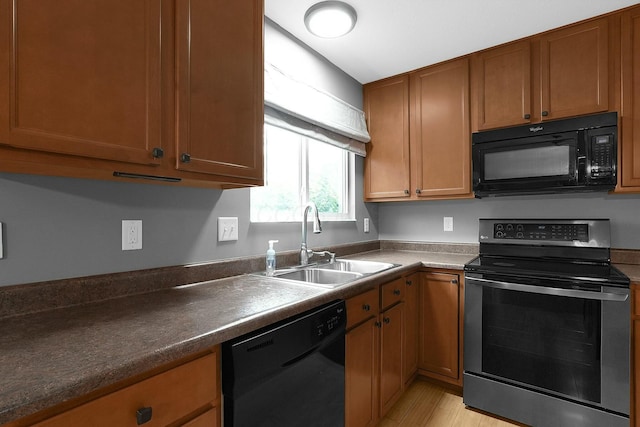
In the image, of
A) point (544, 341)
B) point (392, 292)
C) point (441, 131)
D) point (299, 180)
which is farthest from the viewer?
point (441, 131)

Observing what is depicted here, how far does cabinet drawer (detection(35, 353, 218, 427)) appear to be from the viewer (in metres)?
0.69

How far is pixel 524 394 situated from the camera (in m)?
1.90

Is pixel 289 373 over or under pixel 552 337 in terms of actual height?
over

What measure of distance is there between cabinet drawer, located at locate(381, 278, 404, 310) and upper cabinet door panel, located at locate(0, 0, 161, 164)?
4.51 feet

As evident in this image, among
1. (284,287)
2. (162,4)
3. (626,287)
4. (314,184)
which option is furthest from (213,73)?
(626,287)

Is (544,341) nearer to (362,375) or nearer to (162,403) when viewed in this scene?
(362,375)

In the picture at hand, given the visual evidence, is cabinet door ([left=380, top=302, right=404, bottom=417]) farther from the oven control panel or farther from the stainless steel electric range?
the oven control panel

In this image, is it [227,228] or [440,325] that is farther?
[440,325]

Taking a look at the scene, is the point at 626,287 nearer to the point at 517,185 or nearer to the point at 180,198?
the point at 517,185

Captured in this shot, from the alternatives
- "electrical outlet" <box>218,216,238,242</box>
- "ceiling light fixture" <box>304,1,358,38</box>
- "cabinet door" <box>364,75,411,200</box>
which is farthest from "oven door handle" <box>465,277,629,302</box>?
"ceiling light fixture" <box>304,1,358,38</box>

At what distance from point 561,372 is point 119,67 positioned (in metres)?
2.48

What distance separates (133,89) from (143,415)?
0.92 metres

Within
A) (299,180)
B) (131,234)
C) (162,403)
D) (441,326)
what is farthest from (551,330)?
(131,234)

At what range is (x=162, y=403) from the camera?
818 mm
